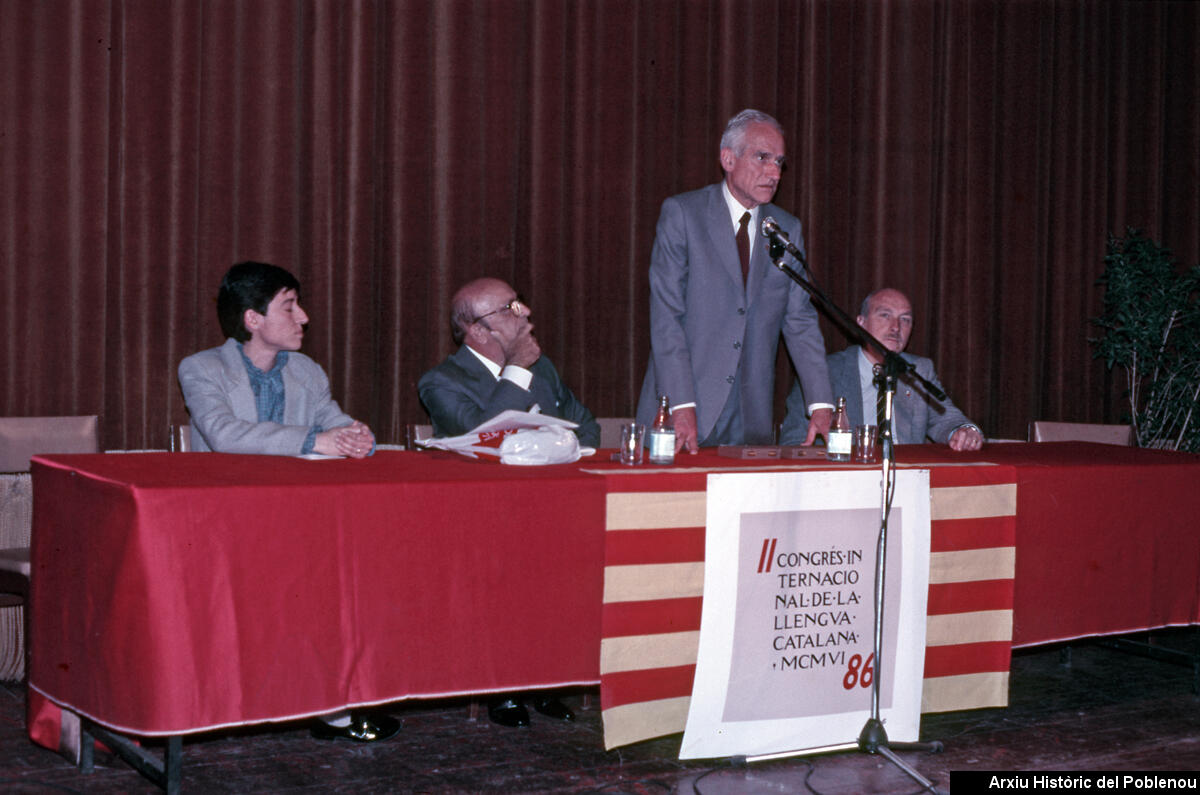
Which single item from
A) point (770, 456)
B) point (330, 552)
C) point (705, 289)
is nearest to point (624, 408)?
point (705, 289)

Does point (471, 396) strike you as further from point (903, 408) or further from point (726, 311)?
point (903, 408)

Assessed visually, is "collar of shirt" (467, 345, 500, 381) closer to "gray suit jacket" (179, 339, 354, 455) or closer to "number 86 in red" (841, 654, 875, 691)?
"gray suit jacket" (179, 339, 354, 455)

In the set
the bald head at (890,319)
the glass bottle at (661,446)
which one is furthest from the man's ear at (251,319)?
the bald head at (890,319)

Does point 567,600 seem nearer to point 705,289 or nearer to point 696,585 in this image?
point 696,585

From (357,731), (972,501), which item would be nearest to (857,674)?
(972,501)

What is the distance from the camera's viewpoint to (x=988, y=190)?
5.71m

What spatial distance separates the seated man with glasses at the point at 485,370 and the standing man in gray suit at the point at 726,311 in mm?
352

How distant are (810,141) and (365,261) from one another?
82.9 inches

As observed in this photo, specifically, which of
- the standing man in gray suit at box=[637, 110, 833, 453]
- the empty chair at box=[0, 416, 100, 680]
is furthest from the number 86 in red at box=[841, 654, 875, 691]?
the empty chair at box=[0, 416, 100, 680]

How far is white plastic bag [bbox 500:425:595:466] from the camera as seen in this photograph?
105 inches

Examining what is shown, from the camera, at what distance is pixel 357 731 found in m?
→ 2.95

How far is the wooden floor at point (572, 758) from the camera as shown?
103 inches

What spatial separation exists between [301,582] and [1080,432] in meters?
3.38

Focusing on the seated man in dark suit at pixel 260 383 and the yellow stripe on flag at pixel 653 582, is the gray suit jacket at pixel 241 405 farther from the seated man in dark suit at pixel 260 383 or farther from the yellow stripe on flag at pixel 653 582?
the yellow stripe on flag at pixel 653 582
